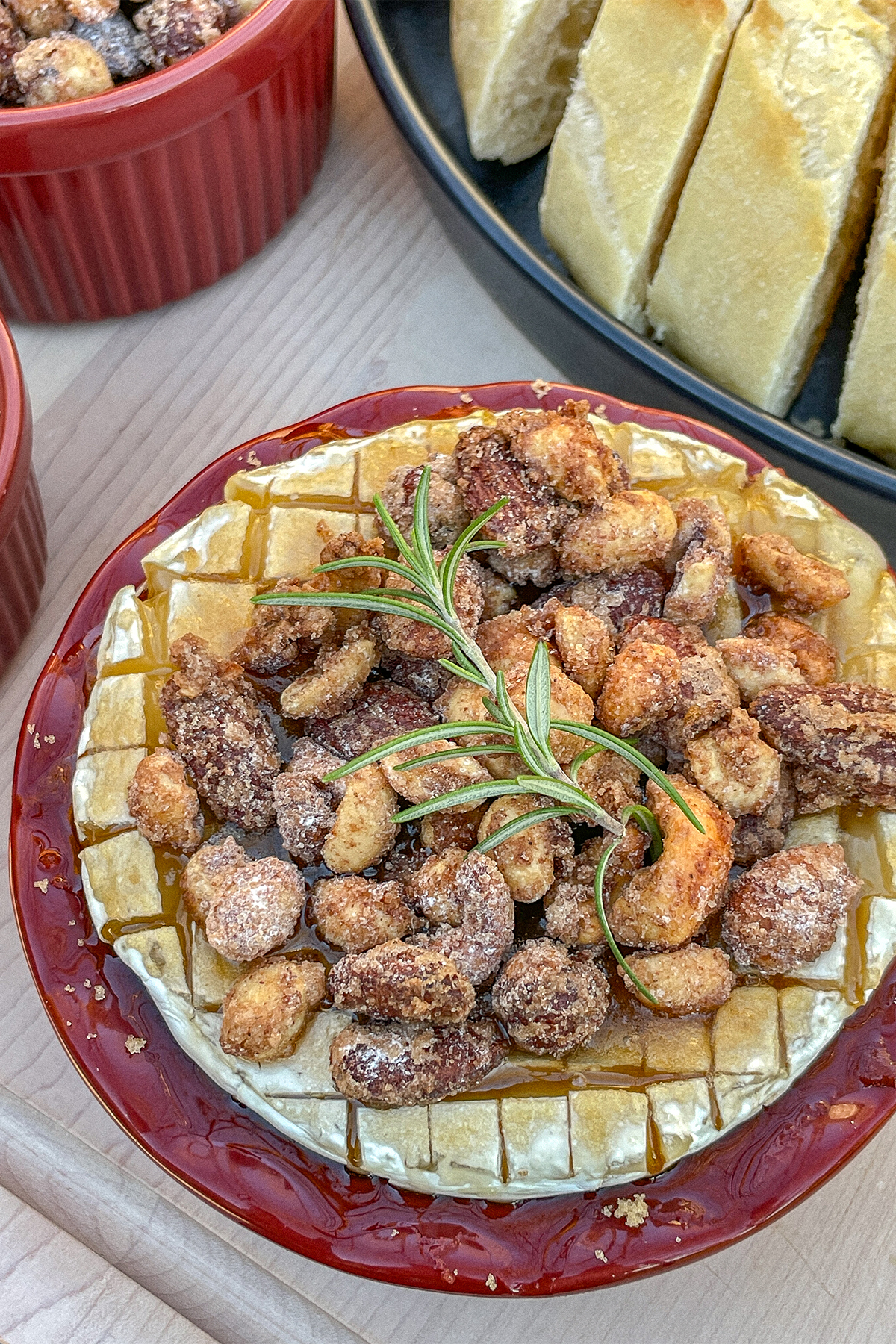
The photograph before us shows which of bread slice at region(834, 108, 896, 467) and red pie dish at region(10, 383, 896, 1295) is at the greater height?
bread slice at region(834, 108, 896, 467)

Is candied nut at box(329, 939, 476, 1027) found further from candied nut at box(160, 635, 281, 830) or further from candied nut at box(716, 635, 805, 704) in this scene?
candied nut at box(716, 635, 805, 704)

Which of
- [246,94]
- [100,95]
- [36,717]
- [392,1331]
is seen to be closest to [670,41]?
[246,94]

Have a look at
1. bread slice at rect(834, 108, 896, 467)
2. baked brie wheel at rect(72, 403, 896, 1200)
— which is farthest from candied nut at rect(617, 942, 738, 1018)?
bread slice at rect(834, 108, 896, 467)

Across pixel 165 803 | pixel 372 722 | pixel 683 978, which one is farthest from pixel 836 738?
pixel 165 803

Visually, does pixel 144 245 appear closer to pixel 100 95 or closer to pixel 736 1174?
pixel 100 95

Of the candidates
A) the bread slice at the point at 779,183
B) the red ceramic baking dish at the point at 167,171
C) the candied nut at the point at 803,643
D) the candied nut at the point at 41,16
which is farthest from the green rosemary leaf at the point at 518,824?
the candied nut at the point at 41,16
